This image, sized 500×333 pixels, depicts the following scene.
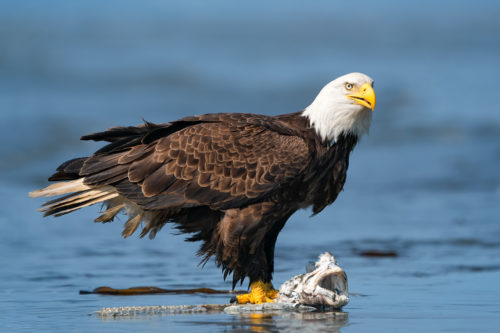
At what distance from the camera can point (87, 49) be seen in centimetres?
3031

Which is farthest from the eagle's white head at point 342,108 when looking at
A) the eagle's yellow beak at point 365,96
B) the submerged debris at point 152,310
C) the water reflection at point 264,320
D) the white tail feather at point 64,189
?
the white tail feather at point 64,189

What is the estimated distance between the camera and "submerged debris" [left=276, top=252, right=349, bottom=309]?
6.39 meters

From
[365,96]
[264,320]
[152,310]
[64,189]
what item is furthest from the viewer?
[64,189]

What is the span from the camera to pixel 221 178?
6801mm

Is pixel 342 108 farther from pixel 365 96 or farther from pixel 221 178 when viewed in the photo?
pixel 221 178

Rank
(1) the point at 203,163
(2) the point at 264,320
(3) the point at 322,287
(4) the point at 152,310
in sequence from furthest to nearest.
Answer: (1) the point at 203,163 < (3) the point at 322,287 < (4) the point at 152,310 < (2) the point at 264,320

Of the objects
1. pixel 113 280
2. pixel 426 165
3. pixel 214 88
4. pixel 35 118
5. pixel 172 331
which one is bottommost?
pixel 172 331

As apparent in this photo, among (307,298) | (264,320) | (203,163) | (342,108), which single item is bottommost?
(264,320)

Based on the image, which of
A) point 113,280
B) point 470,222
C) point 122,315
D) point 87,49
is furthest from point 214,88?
point 122,315

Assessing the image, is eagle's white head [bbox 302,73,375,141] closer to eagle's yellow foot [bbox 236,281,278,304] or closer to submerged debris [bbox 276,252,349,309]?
submerged debris [bbox 276,252,349,309]

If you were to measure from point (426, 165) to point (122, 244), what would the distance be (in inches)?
269

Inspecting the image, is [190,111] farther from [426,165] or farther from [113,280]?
[113,280]

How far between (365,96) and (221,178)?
1148mm

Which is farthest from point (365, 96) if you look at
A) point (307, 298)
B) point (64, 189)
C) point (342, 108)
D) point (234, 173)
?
point (64, 189)
